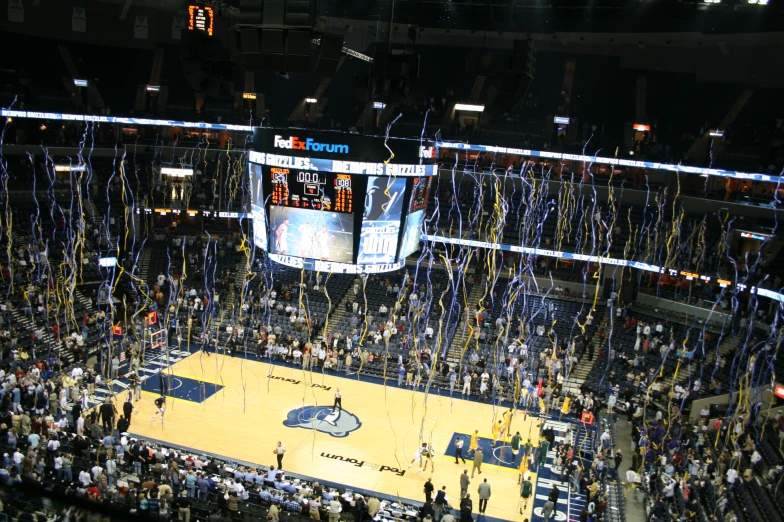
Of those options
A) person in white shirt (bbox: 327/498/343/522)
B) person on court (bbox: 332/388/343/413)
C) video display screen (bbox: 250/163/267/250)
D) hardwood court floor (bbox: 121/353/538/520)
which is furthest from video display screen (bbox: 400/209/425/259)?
person in white shirt (bbox: 327/498/343/522)

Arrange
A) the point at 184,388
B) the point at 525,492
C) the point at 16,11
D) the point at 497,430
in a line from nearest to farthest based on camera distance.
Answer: the point at 525,492 < the point at 497,430 < the point at 184,388 < the point at 16,11

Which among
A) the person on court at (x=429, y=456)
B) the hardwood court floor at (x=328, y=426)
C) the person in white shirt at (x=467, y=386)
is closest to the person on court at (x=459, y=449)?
the hardwood court floor at (x=328, y=426)

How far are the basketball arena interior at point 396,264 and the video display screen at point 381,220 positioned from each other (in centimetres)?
7

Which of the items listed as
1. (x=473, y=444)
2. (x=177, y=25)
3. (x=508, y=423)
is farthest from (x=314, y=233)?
(x=177, y=25)

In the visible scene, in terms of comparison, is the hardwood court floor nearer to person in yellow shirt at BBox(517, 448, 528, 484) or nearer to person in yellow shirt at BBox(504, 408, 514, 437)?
person in yellow shirt at BBox(517, 448, 528, 484)

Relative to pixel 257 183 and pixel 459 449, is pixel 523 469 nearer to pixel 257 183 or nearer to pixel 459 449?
pixel 459 449

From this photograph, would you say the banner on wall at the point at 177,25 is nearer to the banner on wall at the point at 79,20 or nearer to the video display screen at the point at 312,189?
the banner on wall at the point at 79,20

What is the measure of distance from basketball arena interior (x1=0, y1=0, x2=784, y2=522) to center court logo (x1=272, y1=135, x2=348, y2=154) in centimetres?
6

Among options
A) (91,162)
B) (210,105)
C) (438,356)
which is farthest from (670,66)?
(91,162)

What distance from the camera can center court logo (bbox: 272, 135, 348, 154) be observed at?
1644cm

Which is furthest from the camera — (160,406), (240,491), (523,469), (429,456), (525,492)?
(160,406)

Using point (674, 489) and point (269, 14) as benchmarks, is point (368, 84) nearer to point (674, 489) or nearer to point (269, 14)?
point (269, 14)

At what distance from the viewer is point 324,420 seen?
66.0 feet

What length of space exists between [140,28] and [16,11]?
20.0ft
